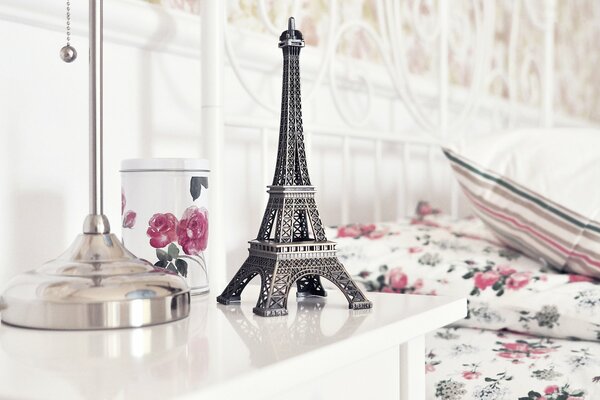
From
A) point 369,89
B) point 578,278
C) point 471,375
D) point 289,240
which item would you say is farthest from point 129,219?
point 369,89

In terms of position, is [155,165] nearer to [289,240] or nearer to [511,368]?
[289,240]

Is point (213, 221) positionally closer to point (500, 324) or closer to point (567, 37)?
point (500, 324)

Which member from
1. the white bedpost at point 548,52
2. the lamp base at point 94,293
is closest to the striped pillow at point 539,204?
the lamp base at point 94,293

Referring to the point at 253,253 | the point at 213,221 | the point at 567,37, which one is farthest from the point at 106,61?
the point at 567,37

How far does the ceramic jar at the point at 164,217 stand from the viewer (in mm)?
734

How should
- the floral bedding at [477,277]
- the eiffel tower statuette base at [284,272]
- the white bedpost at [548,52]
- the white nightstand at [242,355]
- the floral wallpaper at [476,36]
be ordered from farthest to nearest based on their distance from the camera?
the white bedpost at [548,52] → the floral wallpaper at [476,36] → the floral bedding at [477,277] → the eiffel tower statuette base at [284,272] → the white nightstand at [242,355]

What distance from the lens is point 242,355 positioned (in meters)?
0.48

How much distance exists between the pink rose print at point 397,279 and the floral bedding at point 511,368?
11 centimetres

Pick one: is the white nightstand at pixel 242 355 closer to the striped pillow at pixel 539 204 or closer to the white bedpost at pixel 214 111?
the white bedpost at pixel 214 111

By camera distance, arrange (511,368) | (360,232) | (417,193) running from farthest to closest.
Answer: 1. (417,193)
2. (360,232)
3. (511,368)

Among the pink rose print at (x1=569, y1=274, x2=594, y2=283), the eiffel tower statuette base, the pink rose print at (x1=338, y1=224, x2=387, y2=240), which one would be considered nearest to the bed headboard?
the pink rose print at (x1=338, y1=224, x2=387, y2=240)

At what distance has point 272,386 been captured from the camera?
0.44m

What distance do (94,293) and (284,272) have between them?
0.60 ft

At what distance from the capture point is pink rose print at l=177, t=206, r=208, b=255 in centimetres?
74
